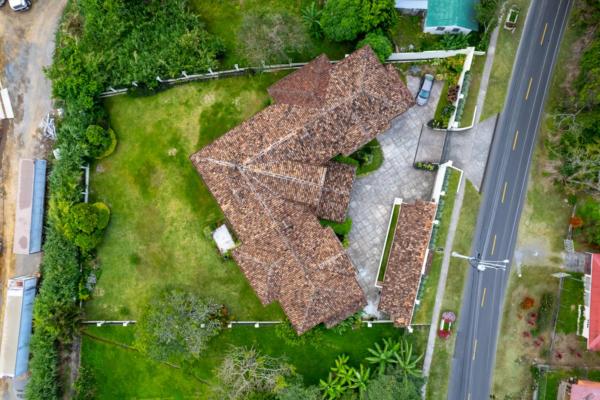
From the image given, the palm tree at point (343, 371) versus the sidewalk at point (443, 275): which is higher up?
the sidewalk at point (443, 275)

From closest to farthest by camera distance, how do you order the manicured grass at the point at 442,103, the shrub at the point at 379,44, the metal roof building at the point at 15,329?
the shrub at the point at 379,44, the metal roof building at the point at 15,329, the manicured grass at the point at 442,103

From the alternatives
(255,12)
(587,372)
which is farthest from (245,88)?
(587,372)

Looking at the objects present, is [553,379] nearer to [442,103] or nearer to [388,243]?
[388,243]

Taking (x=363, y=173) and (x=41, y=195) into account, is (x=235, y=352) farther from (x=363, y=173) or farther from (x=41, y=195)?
(x=41, y=195)

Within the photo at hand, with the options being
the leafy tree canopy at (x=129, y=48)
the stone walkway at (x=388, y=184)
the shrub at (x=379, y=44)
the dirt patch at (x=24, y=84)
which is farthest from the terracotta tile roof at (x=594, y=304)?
the dirt patch at (x=24, y=84)

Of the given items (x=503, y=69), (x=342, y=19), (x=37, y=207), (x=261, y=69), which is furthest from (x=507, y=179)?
(x=37, y=207)

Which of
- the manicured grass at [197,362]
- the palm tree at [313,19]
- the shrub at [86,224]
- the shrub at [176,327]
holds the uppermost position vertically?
the palm tree at [313,19]

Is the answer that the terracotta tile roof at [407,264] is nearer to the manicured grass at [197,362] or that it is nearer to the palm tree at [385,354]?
the palm tree at [385,354]
